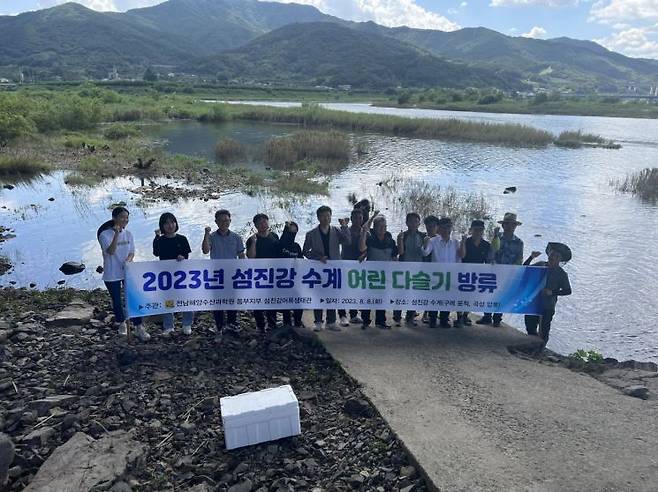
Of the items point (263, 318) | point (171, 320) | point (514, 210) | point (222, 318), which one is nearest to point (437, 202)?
point (514, 210)

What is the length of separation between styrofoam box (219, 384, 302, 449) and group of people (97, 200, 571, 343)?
3070 millimetres

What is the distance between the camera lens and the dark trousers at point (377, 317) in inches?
375

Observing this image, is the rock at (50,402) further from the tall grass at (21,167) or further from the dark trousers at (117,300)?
the tall grass at (21,167)

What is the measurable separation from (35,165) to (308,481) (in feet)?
97.3

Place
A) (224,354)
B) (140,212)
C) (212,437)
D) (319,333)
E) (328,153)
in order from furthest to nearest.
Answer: (328,153) → (140,212) → (319,333) → (224,354) → (212,437)

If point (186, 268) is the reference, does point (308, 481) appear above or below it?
below

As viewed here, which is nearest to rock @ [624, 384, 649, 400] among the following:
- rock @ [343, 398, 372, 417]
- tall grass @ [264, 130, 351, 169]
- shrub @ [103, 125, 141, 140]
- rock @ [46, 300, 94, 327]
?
rock @ [343, 398, 372, 417]

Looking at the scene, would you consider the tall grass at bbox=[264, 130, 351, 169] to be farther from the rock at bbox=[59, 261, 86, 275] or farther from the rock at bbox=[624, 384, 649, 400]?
the rock at bbox=[624, 384, 649, 400]

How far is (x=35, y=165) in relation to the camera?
2934 centimetres

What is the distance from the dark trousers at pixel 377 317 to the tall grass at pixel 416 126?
39.6m

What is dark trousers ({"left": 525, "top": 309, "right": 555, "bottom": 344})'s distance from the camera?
31.2 feet

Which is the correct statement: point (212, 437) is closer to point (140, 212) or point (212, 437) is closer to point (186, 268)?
point (186, 268)

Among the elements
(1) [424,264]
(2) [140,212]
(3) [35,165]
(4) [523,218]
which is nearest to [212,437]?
(1) [424,264]

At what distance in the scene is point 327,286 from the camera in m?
9.13
